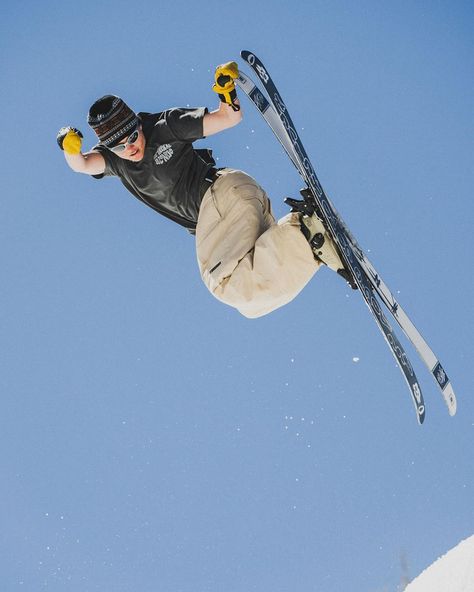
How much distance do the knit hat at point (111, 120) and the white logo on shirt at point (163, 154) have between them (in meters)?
0.27

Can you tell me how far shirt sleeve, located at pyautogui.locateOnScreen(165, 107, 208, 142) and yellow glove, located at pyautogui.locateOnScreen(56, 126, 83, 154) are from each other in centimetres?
69

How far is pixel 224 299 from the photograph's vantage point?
22.7ft

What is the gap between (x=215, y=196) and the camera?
718 cm

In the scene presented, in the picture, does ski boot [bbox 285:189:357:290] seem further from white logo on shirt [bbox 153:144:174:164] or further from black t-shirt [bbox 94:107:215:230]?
Result: white logo on shirt [bbox 153:144:174:164]

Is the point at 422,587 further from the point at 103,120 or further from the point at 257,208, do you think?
the point at 103,120

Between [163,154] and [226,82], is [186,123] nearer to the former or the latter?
[163,154]

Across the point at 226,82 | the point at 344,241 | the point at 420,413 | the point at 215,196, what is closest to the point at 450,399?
the point at 420,413

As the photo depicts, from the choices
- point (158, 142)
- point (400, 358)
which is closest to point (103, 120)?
point (158, 142)

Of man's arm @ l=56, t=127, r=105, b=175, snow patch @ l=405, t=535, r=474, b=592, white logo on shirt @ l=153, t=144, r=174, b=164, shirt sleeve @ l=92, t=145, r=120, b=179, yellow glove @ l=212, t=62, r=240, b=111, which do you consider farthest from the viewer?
snow patch @ l=405, t=535, r=474, b=592

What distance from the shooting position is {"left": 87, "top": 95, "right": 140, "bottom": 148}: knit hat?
6.80 metres

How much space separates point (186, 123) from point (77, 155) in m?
0.88

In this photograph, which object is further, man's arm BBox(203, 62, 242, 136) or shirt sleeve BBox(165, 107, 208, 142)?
shirt sleeve BBox(165, 107, 208, 142)

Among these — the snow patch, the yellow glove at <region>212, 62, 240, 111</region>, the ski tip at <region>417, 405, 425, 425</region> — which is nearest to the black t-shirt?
the yellow glove at <region>212, 62, 240, 111</region>

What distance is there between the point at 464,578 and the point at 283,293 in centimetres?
428
